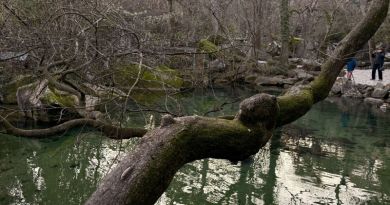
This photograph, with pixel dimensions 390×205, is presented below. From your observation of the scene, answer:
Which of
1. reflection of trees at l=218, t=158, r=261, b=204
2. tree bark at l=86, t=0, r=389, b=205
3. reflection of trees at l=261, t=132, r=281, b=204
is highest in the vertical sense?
tree bark at l=86, t=0, r=389, b=205

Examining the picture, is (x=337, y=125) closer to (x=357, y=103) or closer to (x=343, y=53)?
(x=357, y=103)

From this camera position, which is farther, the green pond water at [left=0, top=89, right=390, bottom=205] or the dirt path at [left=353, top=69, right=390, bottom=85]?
the dirt path at [left=353, top=69, right=390, bottom=85]

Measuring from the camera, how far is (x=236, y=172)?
8719 mm

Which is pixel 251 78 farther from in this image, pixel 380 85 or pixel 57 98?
pixel 57 98

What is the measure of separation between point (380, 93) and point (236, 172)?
42.0ft

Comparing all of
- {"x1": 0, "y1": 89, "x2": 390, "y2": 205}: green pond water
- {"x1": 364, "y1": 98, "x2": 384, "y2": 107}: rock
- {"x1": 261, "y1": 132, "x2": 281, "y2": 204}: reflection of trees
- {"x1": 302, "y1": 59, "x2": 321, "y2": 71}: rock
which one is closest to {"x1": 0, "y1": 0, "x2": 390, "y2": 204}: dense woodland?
{"x1": 0, "y1": 89, "x2": 390, "y2": 205}: green pond water

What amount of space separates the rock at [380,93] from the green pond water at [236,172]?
733cm

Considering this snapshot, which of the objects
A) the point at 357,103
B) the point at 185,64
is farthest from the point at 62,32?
the point at 357,103

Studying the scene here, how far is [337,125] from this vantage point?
14.2 m

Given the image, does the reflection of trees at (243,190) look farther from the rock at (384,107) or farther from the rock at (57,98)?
the rock at (384,107)

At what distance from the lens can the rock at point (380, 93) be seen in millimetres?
19125

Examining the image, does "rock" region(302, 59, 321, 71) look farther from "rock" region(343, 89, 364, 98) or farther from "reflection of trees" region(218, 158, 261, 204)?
"reflection of trees" region(218, 158, 261, 204)

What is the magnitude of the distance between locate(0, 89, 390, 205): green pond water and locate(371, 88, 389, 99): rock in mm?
7327

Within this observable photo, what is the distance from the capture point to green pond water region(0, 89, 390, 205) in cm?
743
